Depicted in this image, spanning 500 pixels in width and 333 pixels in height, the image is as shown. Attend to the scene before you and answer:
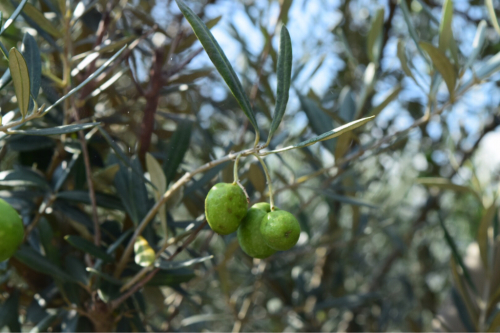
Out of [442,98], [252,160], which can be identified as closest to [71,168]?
[252,160]

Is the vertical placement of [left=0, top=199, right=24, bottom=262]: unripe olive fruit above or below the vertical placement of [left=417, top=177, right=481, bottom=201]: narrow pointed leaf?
above

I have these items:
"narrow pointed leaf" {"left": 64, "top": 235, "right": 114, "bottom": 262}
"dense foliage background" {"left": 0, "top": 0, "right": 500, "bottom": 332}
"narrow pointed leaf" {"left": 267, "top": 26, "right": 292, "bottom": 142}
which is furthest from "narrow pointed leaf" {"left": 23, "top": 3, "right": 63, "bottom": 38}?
"narrow pointed leaf" {"left": 267, "top": 26, "right": 292, "bottom": 142}

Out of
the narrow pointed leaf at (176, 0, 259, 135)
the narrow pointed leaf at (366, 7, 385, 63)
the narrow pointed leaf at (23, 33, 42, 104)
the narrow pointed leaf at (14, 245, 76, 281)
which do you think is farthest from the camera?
the narrow pointed leaf at (366, 7, 385, 63)

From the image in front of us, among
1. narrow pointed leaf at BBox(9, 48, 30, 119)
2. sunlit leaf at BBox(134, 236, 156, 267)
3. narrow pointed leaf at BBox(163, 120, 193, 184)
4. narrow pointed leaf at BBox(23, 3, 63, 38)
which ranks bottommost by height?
sunlit leaf at BBox(134, 236, 156, 267)

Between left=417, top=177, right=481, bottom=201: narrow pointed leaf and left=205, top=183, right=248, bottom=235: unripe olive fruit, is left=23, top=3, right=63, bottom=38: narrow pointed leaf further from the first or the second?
left=417, top=177, right=481, bottom=201: narrow pointed leaf

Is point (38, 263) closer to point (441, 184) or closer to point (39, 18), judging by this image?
point (39, 18)

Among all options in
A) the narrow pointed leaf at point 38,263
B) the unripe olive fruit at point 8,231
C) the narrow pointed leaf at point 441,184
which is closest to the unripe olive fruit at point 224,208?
the unripe olive fruit at point 8,231

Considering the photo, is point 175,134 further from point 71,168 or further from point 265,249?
point 265,249
